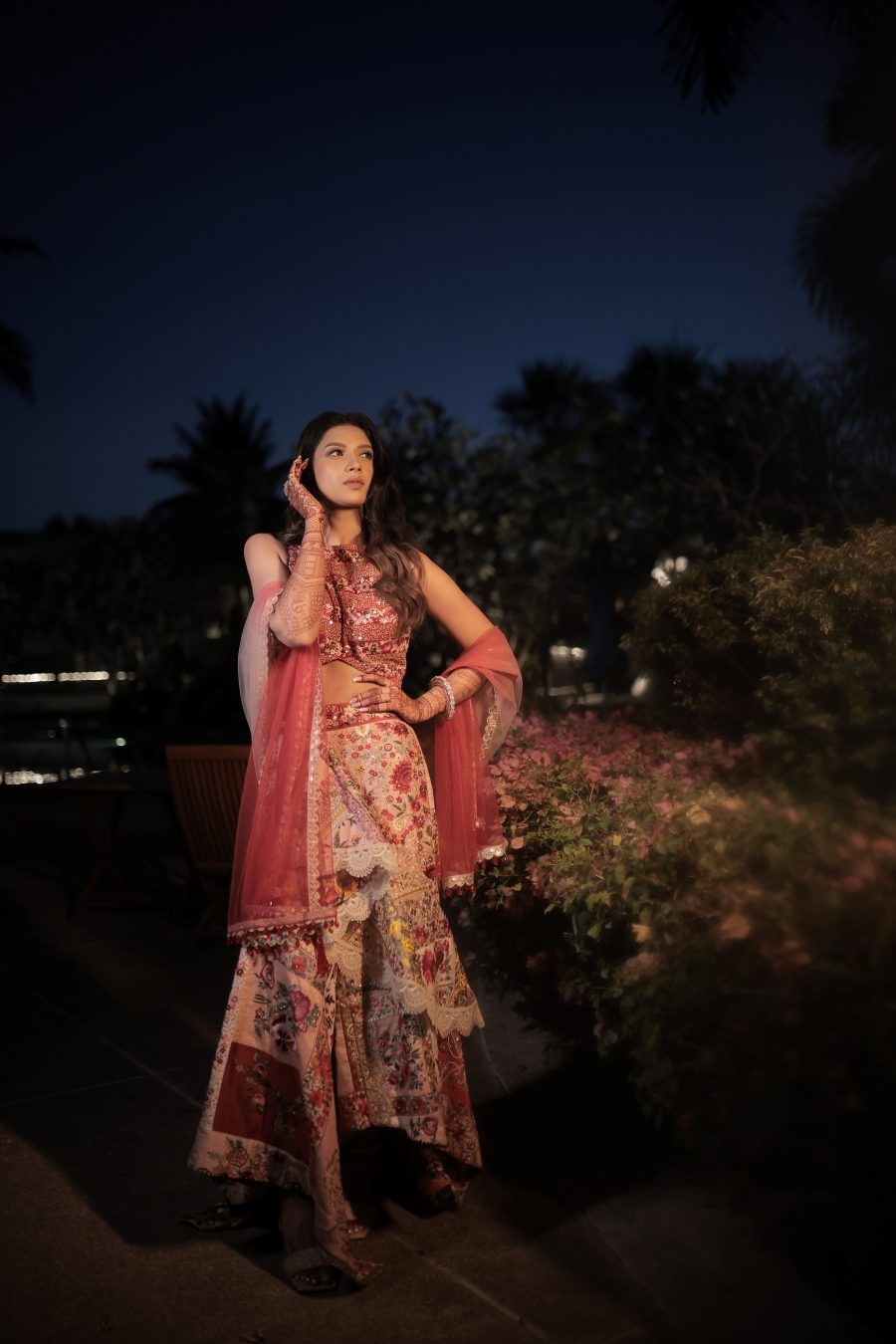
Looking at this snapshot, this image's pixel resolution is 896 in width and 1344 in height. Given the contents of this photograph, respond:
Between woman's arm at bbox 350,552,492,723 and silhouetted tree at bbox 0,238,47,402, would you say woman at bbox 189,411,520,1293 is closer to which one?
woman's arm at bbox 350,552,492,723

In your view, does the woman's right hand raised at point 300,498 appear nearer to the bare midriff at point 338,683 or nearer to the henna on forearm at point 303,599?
the henna on forearm at point 303,599

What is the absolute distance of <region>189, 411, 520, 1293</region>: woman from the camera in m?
3.00

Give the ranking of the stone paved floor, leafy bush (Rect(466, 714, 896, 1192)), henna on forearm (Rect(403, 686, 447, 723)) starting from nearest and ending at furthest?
leafy bush (Rect(466, 714, 896, 1192)) < the stone paved floor < henna on forearm (Rect(403, 686, 447, 723))

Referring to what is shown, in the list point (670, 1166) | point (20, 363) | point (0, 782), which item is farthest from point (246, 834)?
point (20, 363)

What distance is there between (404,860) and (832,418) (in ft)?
57.7

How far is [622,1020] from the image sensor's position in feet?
10.4

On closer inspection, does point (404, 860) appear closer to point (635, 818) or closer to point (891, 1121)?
point (635, 818)

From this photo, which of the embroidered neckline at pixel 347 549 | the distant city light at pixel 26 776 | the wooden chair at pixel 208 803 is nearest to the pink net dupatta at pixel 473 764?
the embroidered neckline at pixel 347 549

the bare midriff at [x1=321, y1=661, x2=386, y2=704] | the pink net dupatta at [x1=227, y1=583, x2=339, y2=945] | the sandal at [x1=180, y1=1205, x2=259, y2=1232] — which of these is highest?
the bare midriff at [x1=321, y1=661, x2=386, y2=704]

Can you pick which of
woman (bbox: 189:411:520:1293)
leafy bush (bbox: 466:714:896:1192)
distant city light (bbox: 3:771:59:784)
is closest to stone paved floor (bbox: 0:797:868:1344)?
woman (bbox: 189:411:520:1293)

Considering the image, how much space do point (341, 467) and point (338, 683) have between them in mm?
551

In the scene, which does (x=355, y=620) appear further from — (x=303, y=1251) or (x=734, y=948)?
(x=303, y=1251)

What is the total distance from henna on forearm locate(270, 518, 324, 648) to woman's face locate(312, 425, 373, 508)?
23 cm

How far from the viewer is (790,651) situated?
3.82 m
